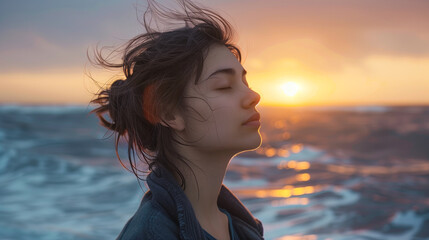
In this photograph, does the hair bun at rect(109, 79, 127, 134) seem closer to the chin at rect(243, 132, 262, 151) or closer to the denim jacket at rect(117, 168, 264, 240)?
the denim jacket at rect(117, 168, 264, 240)

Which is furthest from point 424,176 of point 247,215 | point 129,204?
point 247,215

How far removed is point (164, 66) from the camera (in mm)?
1794

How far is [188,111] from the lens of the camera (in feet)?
5.95

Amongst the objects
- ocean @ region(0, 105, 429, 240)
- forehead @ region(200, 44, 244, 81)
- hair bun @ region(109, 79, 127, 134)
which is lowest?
hair bun @ region(109, 79, 127, 134)

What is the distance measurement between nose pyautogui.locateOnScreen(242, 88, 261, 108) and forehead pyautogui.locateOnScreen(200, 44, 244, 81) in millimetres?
139

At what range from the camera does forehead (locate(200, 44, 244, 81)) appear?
1.84m

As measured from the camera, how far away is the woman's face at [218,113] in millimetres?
1788

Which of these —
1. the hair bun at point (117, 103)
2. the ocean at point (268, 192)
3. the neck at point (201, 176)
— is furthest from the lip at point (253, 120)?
the ocean at point (268, 192)

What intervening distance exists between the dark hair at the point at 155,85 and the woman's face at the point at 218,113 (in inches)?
2.0

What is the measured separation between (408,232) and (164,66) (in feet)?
17.7

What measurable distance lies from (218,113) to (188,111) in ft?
0.44

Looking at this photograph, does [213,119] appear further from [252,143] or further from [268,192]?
[268,192]

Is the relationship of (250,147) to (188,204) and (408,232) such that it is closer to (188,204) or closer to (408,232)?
(188,204)

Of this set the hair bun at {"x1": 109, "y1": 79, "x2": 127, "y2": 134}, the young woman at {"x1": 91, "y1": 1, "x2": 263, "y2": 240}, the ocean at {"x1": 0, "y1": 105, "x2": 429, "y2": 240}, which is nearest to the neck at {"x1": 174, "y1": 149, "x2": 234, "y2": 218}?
the young woman at {"x1": 91, "y1": 1, "x2": 263, "y2": 240}
